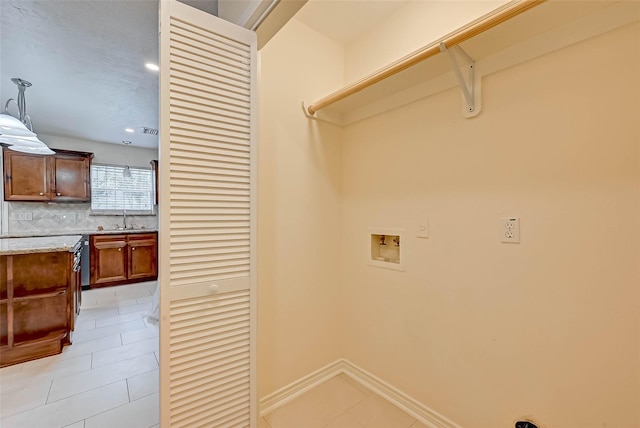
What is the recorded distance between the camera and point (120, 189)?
16.6 ft

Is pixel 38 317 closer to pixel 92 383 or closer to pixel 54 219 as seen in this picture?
pixel 92 383

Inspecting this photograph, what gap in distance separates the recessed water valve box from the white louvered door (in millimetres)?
916

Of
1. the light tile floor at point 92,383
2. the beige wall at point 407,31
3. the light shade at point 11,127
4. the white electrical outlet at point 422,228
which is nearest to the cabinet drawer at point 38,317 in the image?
the light tile floor at point 92,383

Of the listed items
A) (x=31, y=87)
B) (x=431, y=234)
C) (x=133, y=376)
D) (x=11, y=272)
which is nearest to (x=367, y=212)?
(x=431, y=234)

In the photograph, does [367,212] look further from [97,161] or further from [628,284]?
[97,161]

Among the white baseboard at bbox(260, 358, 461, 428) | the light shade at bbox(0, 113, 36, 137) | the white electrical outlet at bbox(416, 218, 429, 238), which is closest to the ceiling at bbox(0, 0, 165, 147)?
the light shade at bbox(0, 113, 36, 137)

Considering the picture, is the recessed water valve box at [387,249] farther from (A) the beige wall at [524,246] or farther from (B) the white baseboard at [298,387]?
(B) the white baseboard at [298,387]

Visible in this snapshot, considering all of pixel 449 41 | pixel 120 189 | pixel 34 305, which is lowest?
pixel 34 305

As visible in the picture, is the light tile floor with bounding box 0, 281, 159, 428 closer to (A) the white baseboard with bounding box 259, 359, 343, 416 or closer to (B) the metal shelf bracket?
(A) the white baseboard with bounding box 259, 359, 343, 416

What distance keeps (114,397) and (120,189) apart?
14.1 ft

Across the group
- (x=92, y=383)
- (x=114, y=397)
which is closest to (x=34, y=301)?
(x=92, y=383)

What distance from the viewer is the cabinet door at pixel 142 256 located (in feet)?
15.5

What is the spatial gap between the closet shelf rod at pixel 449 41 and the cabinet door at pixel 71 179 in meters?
4.82

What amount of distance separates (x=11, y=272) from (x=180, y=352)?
2227 mm
